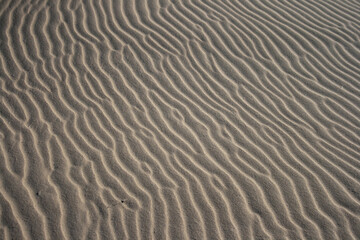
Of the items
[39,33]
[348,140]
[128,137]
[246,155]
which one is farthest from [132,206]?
[39,33]

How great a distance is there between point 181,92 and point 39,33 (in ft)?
7.64

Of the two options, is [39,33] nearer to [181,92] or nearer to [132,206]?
[181,92]

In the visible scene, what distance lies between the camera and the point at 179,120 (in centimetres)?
391

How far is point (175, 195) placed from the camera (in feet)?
10.6

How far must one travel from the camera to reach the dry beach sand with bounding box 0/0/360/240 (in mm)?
3088

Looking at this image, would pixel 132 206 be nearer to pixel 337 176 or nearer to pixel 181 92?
pixel 181 92

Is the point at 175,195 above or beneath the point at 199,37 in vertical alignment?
beneath

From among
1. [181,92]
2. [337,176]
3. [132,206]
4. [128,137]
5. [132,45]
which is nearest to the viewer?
[132,206]

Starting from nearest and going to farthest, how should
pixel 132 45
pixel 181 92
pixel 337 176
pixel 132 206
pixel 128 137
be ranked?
pixel 132 206 < pixel 337 176 < pixel 128 137 < pixel 181 92 < pixel 132 45

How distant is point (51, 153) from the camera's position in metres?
3.52

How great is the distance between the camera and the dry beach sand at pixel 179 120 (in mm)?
3088

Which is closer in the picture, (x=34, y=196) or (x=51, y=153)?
(x=34, y=196)

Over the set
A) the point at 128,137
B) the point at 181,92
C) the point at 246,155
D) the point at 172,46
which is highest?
the point at 172,46

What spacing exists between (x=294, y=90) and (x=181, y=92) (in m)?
1.46
